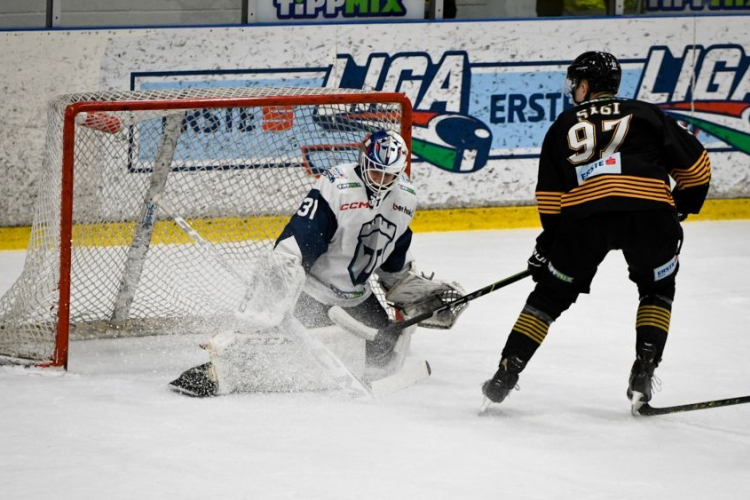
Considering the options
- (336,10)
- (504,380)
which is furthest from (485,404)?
(336,10)

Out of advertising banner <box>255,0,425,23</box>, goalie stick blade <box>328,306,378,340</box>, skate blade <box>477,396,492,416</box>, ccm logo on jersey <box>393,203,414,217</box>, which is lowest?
skate blade <box>477,396,492,416</box>

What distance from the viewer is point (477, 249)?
5.39 m

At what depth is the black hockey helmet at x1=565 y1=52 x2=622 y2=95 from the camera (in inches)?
126

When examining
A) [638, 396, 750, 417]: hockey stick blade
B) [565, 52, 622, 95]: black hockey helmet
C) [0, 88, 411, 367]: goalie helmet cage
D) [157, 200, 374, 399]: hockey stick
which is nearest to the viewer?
[638, 396, 750, 417]: hockey stick blade

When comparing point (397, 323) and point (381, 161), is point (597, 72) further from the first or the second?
point (397, 323)

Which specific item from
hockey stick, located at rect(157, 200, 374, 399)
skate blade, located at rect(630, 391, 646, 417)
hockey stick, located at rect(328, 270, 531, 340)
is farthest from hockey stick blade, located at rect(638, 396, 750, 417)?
hockey stick, located at rect(157, 200, 374, 399)

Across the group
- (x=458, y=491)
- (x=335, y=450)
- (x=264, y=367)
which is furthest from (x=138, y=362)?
(x=458, y=491)

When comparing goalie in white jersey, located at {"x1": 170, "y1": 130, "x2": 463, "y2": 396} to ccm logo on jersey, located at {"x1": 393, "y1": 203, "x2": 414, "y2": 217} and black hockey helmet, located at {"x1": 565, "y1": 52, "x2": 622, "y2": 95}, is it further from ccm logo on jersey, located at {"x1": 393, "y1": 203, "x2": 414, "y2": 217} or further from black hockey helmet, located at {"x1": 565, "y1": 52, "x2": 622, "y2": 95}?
black hockey helmet, located at {"x1": 565, "y1": 52, "x2": 622, "y2": 95}

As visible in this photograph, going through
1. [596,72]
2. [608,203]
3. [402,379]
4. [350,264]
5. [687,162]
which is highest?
[596,72]

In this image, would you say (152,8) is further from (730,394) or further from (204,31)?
(730,394)

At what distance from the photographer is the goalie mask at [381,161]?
3.43m

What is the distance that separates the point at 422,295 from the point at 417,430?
0.67 meters

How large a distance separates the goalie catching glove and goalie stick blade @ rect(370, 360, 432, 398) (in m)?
0.17

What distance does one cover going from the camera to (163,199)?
4.14 metres
